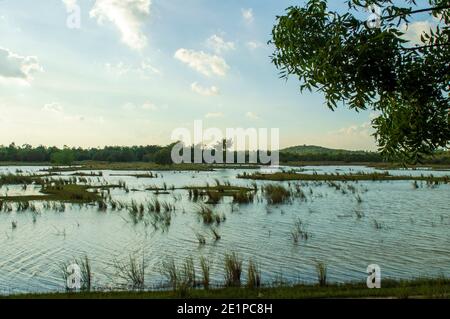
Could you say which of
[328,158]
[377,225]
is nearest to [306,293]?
[377,225]

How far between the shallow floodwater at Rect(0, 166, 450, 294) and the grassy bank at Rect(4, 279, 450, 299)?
2050mm

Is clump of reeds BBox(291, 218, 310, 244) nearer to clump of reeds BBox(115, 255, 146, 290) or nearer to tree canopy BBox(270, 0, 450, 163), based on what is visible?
clump of reeds BBox(115, 255, 146, 290)

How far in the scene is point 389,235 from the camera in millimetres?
24188

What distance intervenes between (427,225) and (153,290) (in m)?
19.2

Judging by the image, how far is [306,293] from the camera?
12.1 meters

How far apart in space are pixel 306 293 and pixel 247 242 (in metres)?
10.4

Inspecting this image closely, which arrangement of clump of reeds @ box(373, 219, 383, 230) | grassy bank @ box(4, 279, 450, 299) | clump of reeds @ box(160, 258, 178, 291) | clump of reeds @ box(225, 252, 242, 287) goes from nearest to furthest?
grassy bank @ box(4, 279, 450, 299) → clump of reeds @ box(225, 252, 242, 287) → clump of reeds @ box(160, 258, 178, 291) → clump of reeds @ box(373, 219, 383, 230)

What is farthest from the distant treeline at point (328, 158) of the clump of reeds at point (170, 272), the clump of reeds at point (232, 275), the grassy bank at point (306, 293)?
the grassy bank at point (306, 293)

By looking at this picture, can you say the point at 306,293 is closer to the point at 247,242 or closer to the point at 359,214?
the point at 247,242

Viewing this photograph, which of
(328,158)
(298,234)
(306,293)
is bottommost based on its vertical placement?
(298,234)

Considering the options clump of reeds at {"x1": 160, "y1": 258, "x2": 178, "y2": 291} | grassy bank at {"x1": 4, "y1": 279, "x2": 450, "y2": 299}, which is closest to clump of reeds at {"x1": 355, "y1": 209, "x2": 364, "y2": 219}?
clump of reeds at {"x1": 160, "y1": 258, "x2": 178, "y2": 291}

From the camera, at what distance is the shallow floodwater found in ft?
54.5
